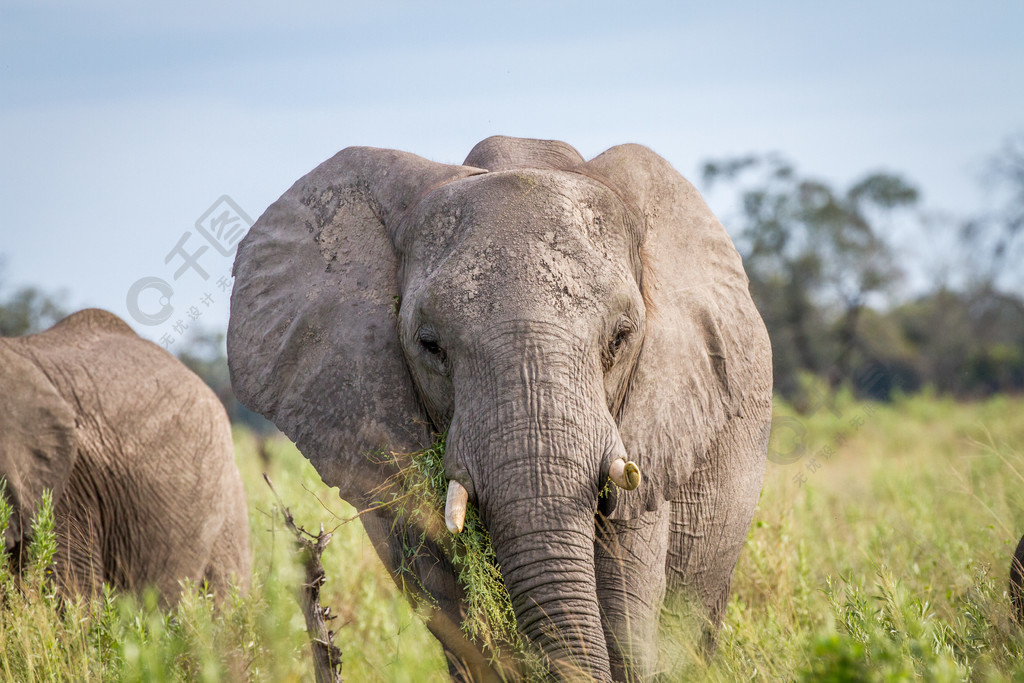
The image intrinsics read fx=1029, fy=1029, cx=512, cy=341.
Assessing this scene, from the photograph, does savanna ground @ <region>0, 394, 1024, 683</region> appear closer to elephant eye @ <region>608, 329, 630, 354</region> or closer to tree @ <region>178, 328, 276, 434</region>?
elephant eye @ <region>608, 329, 630, 354</region>

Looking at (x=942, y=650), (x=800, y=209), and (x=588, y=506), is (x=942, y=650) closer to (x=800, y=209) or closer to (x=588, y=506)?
(x=588, y=506)

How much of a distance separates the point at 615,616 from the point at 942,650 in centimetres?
124

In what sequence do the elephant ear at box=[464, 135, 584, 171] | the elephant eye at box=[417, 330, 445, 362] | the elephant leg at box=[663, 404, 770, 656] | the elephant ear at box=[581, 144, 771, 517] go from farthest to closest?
the elephant leg at box=[663, 404, 770, 656]
the elephant ear at box=[464, 135, 584, 171]
the elephant ear at box=[581, 144, 771, 517]
the elephant eye at box=[417, 330, 445, 362]

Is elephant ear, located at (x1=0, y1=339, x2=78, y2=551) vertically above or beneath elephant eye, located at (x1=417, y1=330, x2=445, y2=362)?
beneath

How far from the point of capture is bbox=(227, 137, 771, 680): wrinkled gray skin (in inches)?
145

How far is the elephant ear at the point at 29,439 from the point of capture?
620cm

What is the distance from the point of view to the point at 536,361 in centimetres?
373

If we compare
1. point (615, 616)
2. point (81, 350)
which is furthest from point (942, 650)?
point (81, 350)

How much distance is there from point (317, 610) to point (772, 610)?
115 inches

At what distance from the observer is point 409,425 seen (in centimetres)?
415

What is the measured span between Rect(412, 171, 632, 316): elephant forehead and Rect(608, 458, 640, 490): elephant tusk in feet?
1.92

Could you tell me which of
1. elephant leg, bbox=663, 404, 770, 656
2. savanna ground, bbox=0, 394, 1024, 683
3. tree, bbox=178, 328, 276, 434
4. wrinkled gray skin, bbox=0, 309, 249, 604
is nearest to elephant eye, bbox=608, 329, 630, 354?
elephant leg, bbox=663, 404, 770, 656

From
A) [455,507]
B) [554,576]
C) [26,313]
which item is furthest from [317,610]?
[26,313]

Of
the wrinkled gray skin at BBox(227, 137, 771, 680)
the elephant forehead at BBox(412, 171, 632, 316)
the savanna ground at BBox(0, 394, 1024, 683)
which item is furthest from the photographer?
the elephant forehead at BBox(412, 171, 632, 316)
